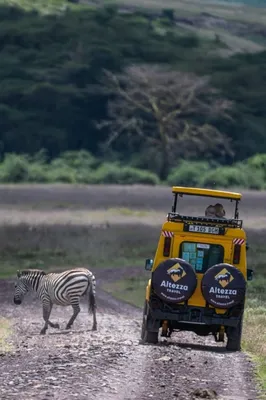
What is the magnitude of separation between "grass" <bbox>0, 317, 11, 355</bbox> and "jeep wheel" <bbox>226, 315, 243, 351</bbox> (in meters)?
3.19

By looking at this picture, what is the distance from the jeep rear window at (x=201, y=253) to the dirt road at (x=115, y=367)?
1.28 metres

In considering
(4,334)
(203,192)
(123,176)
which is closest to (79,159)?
(123,176)

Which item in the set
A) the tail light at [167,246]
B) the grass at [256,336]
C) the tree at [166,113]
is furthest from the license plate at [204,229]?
the tree at [166,113]

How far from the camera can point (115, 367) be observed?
1562 cm

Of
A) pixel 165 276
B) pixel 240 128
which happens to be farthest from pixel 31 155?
pixel 165 276

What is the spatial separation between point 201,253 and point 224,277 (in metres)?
0.87

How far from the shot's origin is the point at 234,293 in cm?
A: 1773

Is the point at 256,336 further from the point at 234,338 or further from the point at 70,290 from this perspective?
the point at 70,290

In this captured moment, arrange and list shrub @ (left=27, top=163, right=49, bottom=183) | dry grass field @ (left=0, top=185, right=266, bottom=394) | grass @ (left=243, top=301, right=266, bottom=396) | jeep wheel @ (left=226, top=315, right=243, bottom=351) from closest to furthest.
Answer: grass @ (left=243, top=301, right=266, bottom=396) → jeep wheel @ (left=226, top=315, right=243, bottom=351) → dry grass field @ (left=0, top=185, right=266, bottom=394) → shrub @ (left=27, top=163, right=49, bottom=183)

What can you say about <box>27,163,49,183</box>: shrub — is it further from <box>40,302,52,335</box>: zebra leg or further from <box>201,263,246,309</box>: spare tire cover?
<box>201,263,246,309</box>: spare tire cover

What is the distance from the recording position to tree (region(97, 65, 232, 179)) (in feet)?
234

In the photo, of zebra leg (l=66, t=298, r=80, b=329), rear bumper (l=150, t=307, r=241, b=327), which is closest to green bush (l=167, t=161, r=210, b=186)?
zebra leg (l=66, t=298, r=80, b=329)

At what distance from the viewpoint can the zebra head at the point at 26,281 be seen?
2322 centimetres

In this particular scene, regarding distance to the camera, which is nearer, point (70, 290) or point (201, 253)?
point (201, 253)
